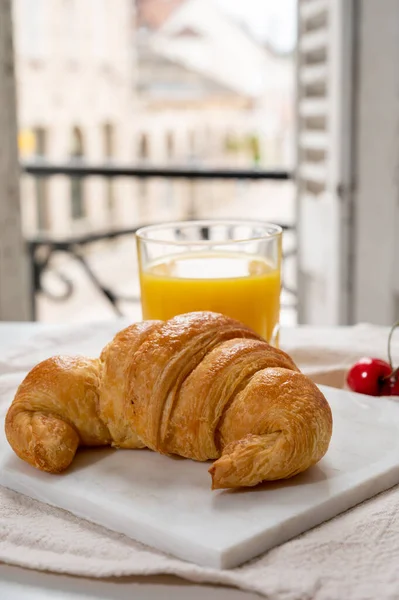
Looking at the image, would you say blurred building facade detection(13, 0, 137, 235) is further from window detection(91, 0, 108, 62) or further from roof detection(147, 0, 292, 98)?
roof detection(147, 0, 292, 98)

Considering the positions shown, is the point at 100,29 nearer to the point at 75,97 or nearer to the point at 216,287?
the point at 75,97

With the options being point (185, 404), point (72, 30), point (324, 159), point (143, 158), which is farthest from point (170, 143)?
point (185, 404)

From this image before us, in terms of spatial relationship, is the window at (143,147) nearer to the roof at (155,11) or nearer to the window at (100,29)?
the window at (100,29)

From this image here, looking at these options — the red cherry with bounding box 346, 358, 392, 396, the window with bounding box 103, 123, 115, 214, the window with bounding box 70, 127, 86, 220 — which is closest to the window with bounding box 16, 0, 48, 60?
the window with bounding box 70, 127, 86, 220

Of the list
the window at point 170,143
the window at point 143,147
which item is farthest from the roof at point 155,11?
the window at point 143,147

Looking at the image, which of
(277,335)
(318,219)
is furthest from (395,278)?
(277,335)
